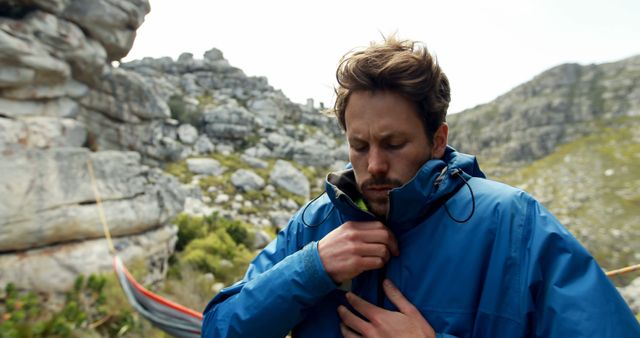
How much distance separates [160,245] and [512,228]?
30.2 feet

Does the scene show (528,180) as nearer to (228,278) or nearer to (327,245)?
(228,278)

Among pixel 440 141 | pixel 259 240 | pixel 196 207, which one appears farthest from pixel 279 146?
pixel 440 141

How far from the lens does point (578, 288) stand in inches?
49.1

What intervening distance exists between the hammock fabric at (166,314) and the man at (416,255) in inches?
132

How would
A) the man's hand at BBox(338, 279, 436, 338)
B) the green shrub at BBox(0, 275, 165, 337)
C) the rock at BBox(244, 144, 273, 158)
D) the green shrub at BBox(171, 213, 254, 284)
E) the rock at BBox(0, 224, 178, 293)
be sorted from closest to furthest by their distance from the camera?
the man's hand at BBox(338, 279, 436, 338) < the green shrub at BBox(0, 275, 165, 337) < the rock at BBox(0, 224, 178, 293) < the green shrub at BBox(171, 213, 254, 284) < the rock at BBox(244, 144, 273, 158)

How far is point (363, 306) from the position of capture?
1.53 metres

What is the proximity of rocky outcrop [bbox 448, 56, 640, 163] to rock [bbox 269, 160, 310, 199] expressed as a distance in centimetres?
3315

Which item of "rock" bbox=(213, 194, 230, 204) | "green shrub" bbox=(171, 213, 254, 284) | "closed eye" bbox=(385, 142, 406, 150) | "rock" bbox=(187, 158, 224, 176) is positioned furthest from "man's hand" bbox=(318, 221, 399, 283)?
"rock" bbox=(187, 158, 224, 176)

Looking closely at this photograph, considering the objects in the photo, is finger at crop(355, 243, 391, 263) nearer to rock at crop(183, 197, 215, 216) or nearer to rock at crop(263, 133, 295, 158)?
rock at crop(183, 197, 215, 216)

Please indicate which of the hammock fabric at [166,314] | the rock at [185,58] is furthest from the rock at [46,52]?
the rock at [185,58]

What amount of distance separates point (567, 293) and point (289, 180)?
2921cm

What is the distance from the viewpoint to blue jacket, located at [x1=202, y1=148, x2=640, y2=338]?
126 cm

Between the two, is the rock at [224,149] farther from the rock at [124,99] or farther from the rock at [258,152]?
the rock at [124,99]

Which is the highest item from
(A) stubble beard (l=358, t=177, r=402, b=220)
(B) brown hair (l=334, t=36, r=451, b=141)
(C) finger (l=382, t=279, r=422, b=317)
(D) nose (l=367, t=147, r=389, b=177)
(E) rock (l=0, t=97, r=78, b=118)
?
(B) brown hair (l=334, t=36, r=451, b=141)
